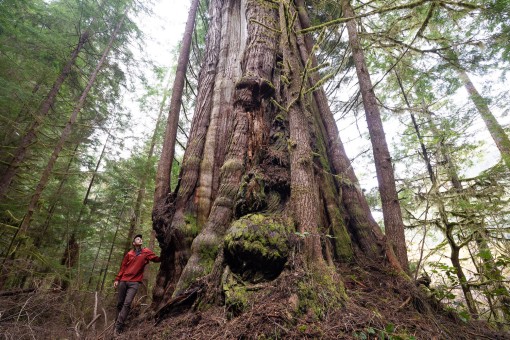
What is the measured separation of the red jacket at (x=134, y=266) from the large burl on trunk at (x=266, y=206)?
33.1 inches

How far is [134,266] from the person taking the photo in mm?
4406

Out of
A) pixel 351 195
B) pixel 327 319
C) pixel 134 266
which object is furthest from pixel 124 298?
pixel 351 195

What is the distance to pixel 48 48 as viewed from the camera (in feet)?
24.4

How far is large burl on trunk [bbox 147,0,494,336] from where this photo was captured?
2.50 metres

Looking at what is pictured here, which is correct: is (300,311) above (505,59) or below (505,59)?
below

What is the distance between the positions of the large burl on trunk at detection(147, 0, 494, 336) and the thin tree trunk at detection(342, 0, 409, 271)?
20 centimetres

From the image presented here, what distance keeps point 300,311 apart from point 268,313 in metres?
0.26

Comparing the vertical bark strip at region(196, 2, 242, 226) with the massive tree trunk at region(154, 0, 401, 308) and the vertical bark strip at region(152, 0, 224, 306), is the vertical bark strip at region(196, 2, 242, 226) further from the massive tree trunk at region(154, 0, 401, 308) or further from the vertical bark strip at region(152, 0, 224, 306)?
the vertical bark strip at region(152, 0, 224, 306)

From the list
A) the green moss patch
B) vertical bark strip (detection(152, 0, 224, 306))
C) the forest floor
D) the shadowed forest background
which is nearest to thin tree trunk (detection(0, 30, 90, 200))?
the shadowed forest background

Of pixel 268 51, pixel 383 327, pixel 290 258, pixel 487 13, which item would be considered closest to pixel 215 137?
pixel 268 51

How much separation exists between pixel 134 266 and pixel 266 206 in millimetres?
2795

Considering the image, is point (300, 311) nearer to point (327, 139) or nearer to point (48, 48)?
point (327, 139)

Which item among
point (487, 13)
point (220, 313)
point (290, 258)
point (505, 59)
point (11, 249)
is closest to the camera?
point (220, 313)

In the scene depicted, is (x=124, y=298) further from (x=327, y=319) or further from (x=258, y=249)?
(x=327, y=319)
